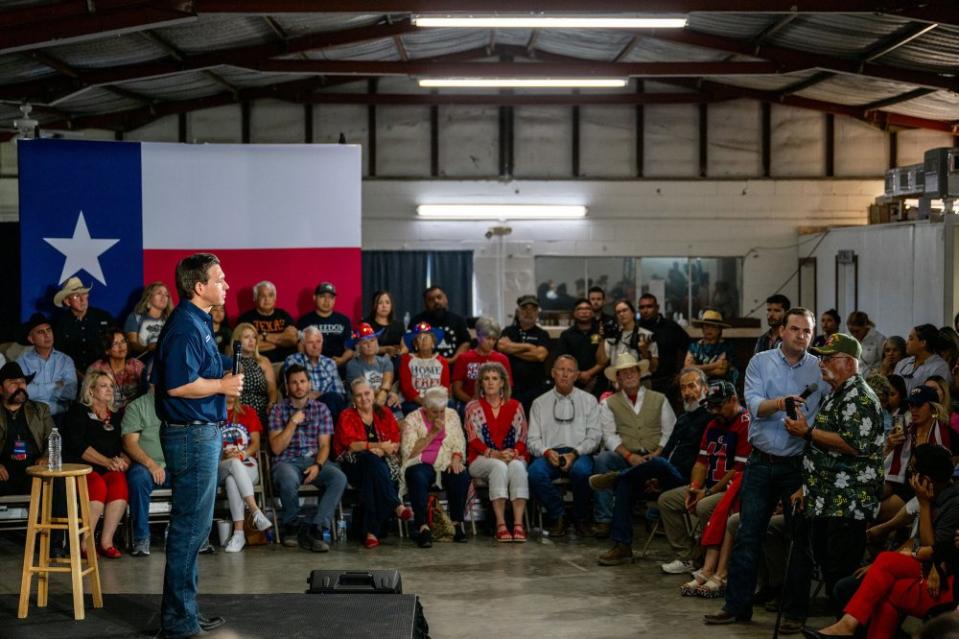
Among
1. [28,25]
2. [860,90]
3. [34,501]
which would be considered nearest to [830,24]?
[860,90]

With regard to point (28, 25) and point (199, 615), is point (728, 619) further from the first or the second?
point (28, 25)

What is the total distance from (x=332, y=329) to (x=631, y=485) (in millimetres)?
2548

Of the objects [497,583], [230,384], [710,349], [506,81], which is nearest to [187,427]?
[230,384]

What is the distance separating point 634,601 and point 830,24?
6.20 m

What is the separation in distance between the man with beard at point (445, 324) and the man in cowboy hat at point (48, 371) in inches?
94.1

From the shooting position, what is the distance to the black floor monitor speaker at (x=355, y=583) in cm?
487

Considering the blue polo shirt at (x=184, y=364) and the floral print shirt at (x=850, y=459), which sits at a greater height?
the blue polo shirt at (x=184, y=364)

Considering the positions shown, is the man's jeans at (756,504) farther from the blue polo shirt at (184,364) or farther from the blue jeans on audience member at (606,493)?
the blue polo shirt at (184,364)

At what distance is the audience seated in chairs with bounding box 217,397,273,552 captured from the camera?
7012 millimetres

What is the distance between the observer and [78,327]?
7.77 m

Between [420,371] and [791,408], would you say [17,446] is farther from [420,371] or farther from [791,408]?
[791,408]

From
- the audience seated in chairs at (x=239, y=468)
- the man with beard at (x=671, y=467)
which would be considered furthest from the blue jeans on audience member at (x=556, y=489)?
the audience seated in chairs at (x=239, y=468)

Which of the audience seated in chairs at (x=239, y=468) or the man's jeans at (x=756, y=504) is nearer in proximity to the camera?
the man's jeans at (x=756, y=504)

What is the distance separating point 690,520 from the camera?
6.68 m
